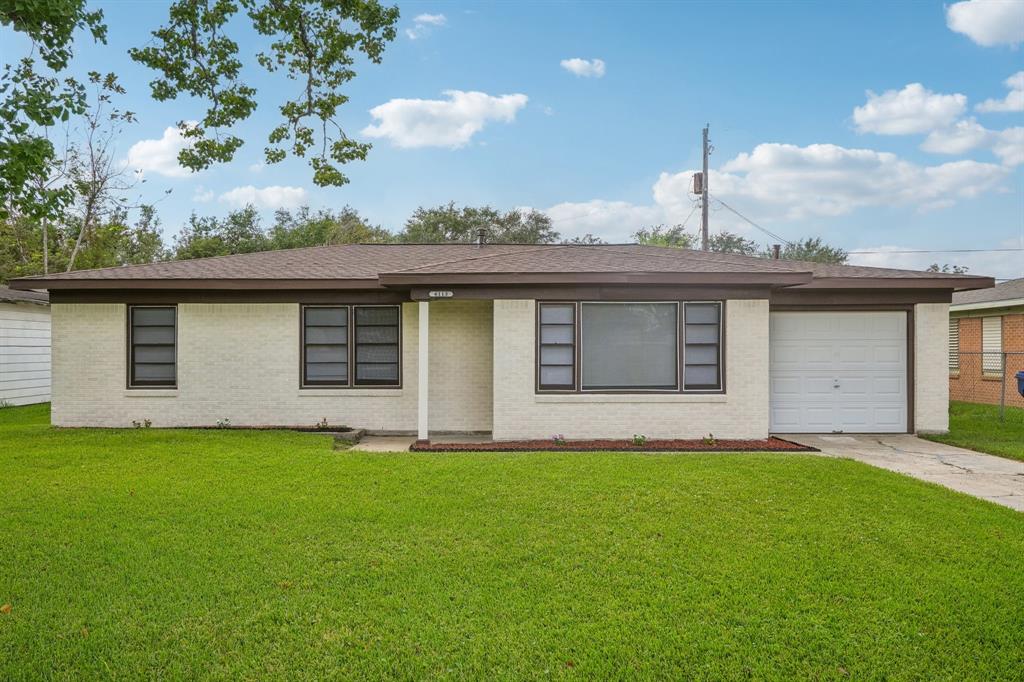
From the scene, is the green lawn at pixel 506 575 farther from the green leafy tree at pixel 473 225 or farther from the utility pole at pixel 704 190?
the green leafy tree at pixel 473 225

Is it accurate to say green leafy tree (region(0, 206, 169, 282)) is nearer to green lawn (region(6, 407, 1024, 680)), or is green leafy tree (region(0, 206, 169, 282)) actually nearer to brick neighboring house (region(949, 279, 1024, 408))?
green lawn (region(6, 407, 1024, 680))

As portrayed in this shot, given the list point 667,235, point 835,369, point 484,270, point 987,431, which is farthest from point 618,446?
point 667,235

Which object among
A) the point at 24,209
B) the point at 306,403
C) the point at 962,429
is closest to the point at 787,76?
Result: the point at 962,429

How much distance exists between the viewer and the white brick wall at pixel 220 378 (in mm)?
10453

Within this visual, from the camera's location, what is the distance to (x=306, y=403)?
1047 cm

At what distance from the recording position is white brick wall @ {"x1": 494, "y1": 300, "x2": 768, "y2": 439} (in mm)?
9266

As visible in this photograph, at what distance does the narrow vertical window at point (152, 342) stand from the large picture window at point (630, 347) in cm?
669

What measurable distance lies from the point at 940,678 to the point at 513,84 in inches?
752

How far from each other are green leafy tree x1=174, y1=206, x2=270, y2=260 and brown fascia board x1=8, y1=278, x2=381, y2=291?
27472 mm

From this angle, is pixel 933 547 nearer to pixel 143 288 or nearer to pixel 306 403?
pixel 306 403

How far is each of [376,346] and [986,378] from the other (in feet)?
53.6

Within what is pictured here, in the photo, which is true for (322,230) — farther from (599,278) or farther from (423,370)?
(599,278)

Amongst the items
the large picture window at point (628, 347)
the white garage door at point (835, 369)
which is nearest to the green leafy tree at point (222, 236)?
the large picture window at point (628, 347)

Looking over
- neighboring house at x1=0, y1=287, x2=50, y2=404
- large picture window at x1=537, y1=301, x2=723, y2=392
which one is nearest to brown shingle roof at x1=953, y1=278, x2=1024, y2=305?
large picture window at x1=537, y1=301, x2=723, y2=392
